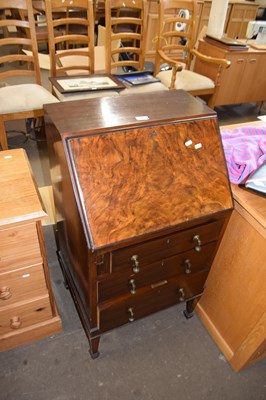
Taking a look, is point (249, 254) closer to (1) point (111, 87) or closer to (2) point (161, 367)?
(2) point (161, 367)

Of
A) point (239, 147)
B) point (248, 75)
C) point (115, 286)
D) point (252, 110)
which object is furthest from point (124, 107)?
point (252, 110)

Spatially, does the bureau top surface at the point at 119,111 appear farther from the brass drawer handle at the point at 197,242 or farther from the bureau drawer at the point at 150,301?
the bureau drawer at the point at 150,301

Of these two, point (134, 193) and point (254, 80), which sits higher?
point (134, 193)

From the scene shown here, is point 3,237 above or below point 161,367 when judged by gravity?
above

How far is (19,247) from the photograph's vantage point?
1031 millimetres

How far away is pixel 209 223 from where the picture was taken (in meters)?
1.13

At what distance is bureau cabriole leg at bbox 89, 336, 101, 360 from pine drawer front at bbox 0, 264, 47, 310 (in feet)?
0.99

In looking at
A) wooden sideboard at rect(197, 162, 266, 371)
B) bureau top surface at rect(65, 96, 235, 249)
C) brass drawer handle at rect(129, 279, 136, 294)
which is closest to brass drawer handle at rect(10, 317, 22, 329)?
brass drawer handle at rect(129, 279, 136, 294)

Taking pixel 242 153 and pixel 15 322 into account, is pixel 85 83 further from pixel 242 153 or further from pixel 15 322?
pixel 15 322

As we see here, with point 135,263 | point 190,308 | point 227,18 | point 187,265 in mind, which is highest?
point 227,18

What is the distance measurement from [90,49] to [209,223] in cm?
194

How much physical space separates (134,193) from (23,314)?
2.55ft

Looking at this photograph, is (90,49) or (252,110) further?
(252,110)

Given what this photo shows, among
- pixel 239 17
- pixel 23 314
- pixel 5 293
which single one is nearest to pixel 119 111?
pixel 5 293
